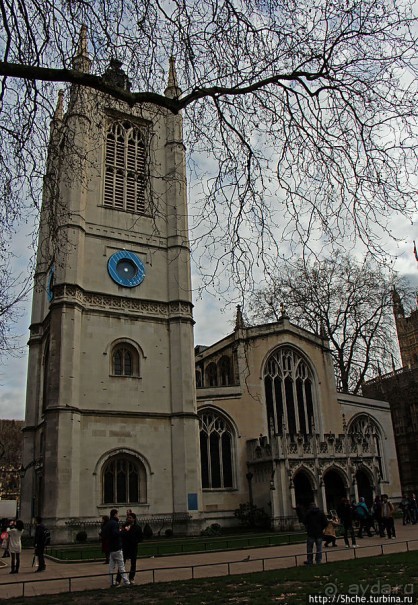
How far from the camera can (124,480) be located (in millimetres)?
27281

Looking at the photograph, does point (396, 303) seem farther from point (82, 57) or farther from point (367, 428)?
point (82, 57)

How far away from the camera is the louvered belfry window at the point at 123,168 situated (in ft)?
107

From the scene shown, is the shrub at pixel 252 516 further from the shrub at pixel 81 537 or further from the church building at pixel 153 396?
the shrub at pixel 81 537

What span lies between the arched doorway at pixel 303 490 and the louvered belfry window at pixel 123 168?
687 inches

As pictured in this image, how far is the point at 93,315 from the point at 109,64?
21.1 metres

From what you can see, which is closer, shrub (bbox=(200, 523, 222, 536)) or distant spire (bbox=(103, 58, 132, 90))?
distant spire (bbox=(103, 58, 132, 90))

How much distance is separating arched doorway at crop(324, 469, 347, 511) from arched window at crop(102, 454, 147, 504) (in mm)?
10882

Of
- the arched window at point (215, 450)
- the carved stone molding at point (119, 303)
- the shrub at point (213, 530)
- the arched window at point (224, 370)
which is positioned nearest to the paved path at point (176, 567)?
the shrub at point (213, 530)

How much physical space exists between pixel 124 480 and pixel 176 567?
16495 mm

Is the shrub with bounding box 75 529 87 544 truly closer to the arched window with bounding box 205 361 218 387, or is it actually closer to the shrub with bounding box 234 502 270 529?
the shrub with bounding box 234 502 270 529

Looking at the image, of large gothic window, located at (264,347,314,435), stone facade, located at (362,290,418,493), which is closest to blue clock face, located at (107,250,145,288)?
large gothic window, located at (264,347,314,435)

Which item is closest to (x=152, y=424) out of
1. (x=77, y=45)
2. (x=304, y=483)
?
(x=304, y=483)

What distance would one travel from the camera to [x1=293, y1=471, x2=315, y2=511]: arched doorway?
30.6m

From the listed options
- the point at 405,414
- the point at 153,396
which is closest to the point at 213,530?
the point at 153,396
